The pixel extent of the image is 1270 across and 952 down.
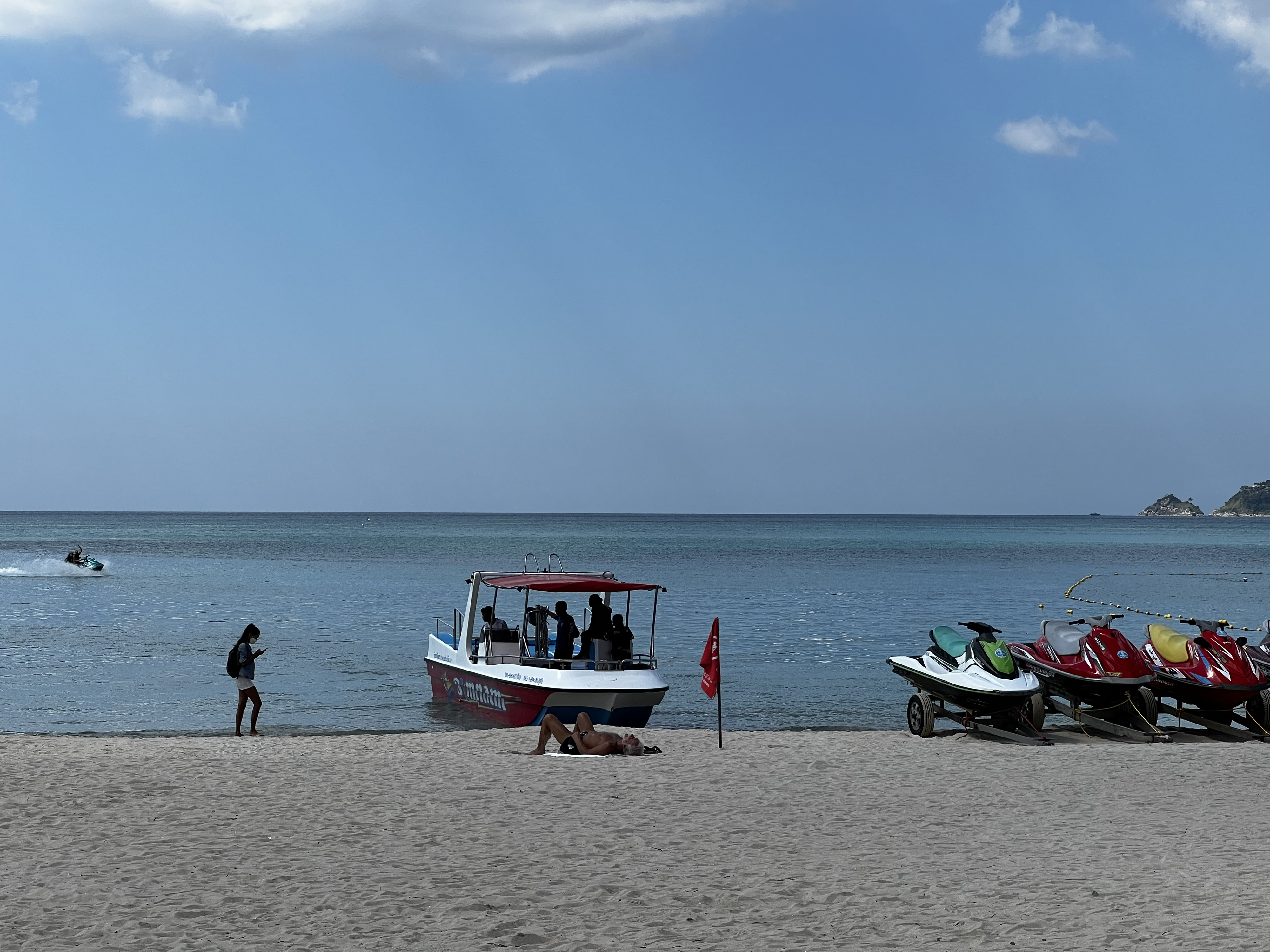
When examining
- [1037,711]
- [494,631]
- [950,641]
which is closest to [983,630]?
[950,641]

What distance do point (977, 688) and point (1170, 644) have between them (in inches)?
129

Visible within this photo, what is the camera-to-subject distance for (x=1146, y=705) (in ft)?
51.6

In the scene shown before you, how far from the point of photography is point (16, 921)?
22.0 feet

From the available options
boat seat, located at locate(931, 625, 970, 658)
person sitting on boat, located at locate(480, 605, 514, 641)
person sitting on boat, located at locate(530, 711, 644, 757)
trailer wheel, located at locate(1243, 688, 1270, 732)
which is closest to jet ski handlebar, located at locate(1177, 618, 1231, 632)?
trailer wheel, located at locate(1243, 688, 1270, 732)

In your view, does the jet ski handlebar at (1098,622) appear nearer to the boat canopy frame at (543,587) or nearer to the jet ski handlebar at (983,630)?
the jet ski handlebar at (983,630)

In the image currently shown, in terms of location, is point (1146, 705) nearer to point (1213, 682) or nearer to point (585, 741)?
point (1213, 682)

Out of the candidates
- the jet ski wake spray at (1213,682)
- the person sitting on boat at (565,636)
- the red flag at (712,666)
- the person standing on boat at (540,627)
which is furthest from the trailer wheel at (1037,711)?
the person standing on boat at (540,627)

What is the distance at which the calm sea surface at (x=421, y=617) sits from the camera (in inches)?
807

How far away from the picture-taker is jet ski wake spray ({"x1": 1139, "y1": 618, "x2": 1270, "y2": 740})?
15414 millimetres

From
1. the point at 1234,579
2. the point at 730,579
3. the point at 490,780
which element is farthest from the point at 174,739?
the point at 1234,579

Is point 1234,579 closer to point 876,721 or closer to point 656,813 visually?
point 876,721

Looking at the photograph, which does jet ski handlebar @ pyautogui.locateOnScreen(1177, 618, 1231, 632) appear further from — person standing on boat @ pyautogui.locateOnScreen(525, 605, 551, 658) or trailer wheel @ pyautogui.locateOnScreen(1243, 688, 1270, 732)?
person standing on boat @ pyautogui.locateOnScreen(525, 605, 551, 658)

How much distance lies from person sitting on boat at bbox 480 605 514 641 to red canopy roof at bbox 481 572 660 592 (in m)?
1.23

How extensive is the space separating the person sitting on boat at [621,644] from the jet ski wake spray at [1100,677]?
5.27 m
